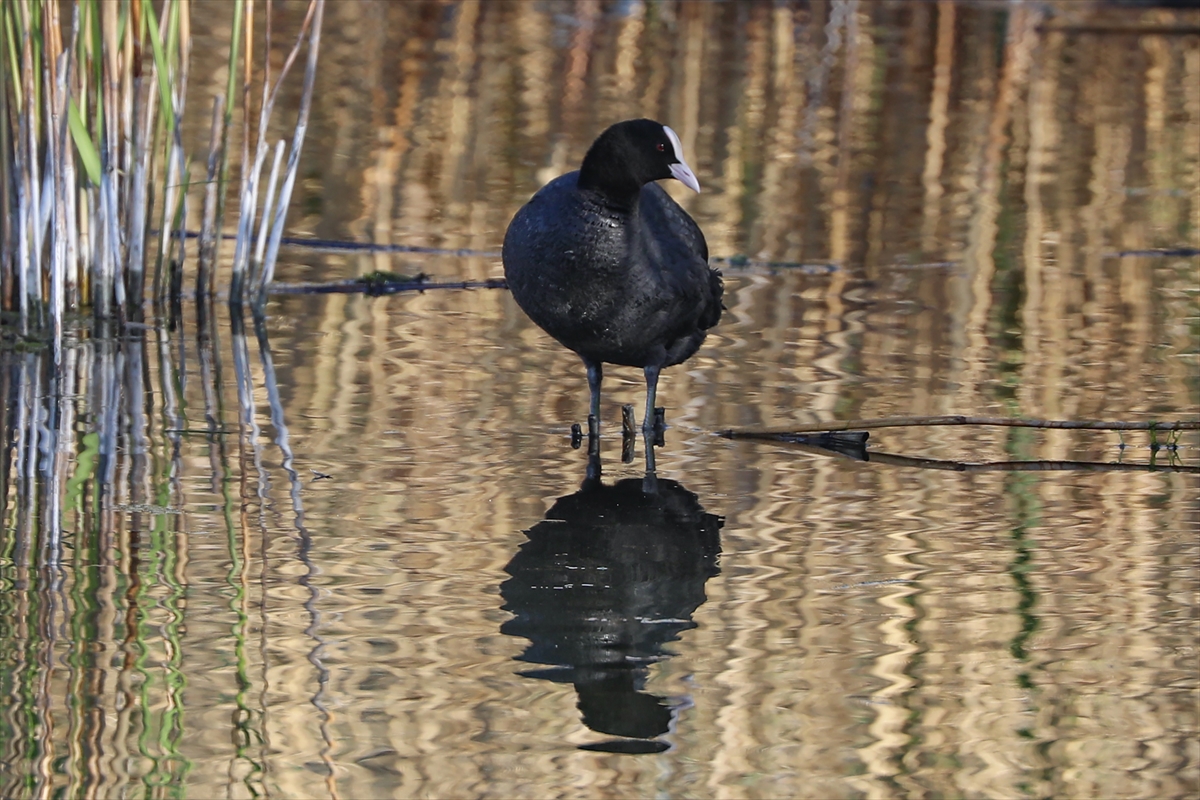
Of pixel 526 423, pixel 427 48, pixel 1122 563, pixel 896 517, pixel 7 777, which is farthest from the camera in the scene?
pixel 427 48

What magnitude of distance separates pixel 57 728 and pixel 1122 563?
228cm

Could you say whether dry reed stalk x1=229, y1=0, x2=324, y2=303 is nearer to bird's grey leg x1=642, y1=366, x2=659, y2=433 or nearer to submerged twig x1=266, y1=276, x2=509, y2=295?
submerged twig x1=266, y1=276, x2=509, y2=295

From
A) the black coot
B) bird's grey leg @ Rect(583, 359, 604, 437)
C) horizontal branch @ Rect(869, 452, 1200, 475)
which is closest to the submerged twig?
bird's grey leg @ Rect(583, 359, 604, 437)

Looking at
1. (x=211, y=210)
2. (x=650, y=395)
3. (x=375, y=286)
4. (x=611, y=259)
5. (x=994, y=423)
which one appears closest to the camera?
(x=994, y=423)

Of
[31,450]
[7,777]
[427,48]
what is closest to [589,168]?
[31,450]

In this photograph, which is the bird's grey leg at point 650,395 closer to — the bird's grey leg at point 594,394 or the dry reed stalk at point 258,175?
the bird's grey leg at point 594,394

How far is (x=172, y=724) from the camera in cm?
321

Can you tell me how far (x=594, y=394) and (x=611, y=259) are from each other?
A: 47cm

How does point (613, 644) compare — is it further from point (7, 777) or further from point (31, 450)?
point (31, 450)

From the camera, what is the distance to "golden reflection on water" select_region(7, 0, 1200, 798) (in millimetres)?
3178

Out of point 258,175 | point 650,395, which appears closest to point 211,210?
point 258,175

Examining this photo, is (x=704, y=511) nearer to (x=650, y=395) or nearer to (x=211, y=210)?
(x=650, y=395)

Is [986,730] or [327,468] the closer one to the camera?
[986,730]

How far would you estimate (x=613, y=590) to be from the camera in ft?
13.2
